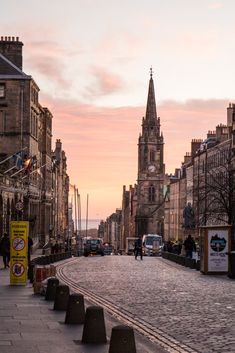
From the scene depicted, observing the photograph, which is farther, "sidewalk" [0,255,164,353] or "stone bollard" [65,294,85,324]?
"stone bollard" [65,294,85,324]

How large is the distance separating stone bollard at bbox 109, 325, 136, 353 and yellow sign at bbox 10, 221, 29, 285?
18241 millimetres

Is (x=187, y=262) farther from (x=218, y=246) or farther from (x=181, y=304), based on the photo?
(x=181, y=304)

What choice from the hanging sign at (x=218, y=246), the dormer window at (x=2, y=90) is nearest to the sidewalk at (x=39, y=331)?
the hanging sign at (x=218, y=246)

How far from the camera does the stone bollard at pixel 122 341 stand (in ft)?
42.3

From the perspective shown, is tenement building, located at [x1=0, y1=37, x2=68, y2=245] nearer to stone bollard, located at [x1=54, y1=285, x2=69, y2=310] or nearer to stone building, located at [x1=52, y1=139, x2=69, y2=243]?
stone building, located at [x1=52, y1=139, x2=69, y2=243]

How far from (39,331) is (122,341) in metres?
4.44

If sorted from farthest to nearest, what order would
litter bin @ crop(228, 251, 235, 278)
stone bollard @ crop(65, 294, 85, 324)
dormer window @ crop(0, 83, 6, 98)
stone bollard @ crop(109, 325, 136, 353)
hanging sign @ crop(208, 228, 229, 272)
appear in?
dormer window @ crop(0, 83, 6, 98), hanging sign @ crop(208, 228, 229, 272), litter bin @ crop(228, 251, 235, 278), stone bollard @ crop(65, 294, 85, 324), stone bollard @ crop(109, 325, 136, 353)

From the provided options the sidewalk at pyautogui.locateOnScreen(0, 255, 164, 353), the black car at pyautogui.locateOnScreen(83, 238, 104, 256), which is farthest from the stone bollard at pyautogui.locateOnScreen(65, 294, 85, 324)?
the black car at pyautogui.locateOnScreen(83, 238, 104, 256)

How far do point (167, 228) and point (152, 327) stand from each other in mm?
176946

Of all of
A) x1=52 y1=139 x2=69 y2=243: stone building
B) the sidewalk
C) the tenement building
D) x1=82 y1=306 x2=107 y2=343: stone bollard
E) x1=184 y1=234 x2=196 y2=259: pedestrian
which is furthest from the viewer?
x1=52 y1=139 x2=69 y2=243: stone building

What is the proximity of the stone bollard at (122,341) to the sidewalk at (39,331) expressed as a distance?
5.43ft

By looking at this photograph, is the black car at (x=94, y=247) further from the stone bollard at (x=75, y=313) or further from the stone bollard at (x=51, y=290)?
the stone bollard at (x=75, y=313)

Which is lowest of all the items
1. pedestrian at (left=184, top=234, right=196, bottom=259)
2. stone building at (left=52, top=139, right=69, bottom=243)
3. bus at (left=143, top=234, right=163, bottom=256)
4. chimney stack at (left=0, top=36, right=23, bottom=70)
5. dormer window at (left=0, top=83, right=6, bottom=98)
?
bus at (left=143, top=234, right=163, bottom=256)

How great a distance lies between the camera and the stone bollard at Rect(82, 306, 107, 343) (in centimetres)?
1553
